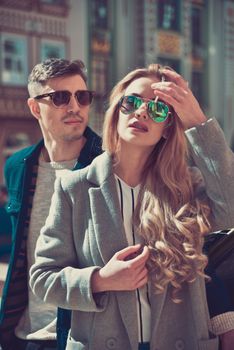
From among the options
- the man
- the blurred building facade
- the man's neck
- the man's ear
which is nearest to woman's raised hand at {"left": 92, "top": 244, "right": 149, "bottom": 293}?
the man

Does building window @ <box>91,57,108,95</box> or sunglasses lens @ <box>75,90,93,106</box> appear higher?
building window @ <box>91,57,108,95</box>

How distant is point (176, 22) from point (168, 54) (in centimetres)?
128

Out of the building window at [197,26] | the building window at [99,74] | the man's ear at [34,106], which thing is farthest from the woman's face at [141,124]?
the building window at [197,26]

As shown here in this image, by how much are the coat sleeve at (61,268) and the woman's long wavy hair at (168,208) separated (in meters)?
0.21

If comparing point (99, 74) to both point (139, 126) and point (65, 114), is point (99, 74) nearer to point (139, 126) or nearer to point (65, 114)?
point (65, 114)

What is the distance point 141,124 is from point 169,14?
1810 centimetres

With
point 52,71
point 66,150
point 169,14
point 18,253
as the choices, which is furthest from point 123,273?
point 169,14

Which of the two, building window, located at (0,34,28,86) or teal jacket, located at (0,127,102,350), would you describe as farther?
building window, located at (0,34,28,86)

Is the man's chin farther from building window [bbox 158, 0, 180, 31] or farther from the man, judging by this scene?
building window [bbox 158, 0, 180, 31]

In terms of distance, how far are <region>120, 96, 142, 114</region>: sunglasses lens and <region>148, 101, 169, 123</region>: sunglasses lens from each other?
0.13ft

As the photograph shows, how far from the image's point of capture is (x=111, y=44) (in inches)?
679

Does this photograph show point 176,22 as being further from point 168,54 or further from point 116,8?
point 116,8

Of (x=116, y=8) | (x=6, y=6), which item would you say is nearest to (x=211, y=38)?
(x=116, y=8)

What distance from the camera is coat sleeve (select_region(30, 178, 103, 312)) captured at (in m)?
1.76
